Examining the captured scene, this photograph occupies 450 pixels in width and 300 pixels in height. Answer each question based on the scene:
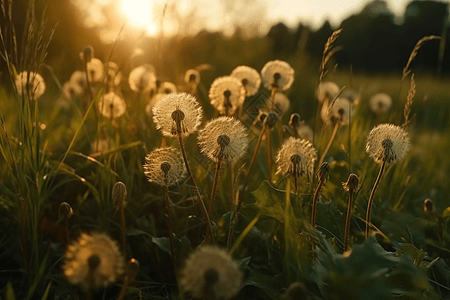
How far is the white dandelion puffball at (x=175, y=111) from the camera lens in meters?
1.32

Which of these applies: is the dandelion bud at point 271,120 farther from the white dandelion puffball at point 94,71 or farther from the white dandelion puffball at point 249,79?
the white dandelion puffball at point 94,71

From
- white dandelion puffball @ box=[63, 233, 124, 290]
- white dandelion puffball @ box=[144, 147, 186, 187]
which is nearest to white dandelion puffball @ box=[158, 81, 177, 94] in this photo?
white dandelion puffball @ box=[144, 147, 186, 187]

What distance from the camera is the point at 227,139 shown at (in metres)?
1.23

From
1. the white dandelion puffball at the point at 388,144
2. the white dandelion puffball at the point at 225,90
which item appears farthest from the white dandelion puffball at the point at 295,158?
the white dandelion puffball at the point at 225,90

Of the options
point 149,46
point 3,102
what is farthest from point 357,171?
point 149,46

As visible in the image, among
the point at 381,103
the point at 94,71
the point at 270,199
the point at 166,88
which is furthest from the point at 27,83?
the point at 381,103

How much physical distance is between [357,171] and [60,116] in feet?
7.45

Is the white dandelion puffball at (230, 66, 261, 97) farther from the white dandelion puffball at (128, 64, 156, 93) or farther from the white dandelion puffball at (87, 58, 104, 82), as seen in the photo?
the white dandelion puffball at (87, 58, 104, 82)

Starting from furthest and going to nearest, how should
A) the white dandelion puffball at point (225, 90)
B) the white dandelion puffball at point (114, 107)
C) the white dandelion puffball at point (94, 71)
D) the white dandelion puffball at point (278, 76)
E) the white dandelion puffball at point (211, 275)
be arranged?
the white dandelion puffball at point (94, 71), the white dandelion puffball at point (114, 107), the white dandelion puffball at point (278, 76), the white dandelion puffball at point (225, 90), the white dandelion puffball at point (211, 275)

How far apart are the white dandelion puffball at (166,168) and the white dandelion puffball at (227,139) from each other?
0.10m

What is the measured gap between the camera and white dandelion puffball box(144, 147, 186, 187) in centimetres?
127

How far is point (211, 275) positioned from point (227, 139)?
1.76ft

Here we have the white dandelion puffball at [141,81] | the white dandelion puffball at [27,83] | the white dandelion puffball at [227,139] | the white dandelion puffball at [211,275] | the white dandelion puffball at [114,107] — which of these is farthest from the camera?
the white dandelion puffball at [141,81]

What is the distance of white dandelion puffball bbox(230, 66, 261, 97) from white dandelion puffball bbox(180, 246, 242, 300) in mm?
1377
